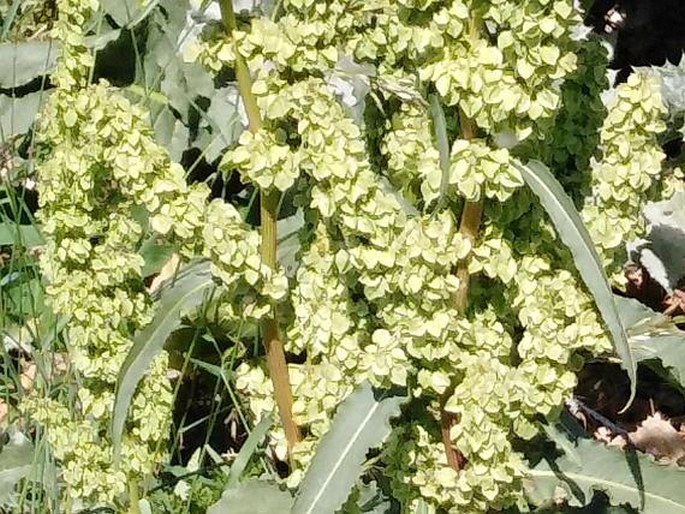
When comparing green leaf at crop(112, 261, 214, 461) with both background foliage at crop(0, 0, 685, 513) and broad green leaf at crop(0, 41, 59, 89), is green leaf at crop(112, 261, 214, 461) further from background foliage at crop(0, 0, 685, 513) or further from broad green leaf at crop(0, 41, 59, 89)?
broad green leaf at crop(0, 41, 59, 89)

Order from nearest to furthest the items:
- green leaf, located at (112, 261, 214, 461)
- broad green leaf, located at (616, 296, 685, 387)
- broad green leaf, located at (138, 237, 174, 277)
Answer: green leaf, located at (112, 261, 214, 461), broad green leaf, located at (616, 296, 685, 387), broad green leaf, located at (138, 237, 174, 277)

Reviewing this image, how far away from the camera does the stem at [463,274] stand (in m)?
1.77

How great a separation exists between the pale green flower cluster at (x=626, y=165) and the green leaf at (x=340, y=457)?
1.36 feet

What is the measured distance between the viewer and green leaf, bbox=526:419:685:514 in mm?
2150

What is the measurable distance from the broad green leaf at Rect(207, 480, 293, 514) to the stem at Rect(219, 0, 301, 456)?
19cm

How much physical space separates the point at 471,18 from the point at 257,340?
122 cm

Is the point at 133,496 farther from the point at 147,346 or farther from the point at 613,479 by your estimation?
the point at 613,479

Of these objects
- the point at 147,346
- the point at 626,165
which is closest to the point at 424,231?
Answer: the point at 626,165

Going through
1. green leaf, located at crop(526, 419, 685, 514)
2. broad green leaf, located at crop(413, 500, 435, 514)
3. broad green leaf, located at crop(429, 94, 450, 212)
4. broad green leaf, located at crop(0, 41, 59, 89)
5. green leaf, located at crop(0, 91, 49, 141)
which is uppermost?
broad green leaf, located at crop(429, 94, 450, 212)

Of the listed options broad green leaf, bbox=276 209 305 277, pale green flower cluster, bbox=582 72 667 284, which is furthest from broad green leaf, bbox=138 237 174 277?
pale green flower cluster, bbox=582 72 667 284

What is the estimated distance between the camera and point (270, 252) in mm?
1946

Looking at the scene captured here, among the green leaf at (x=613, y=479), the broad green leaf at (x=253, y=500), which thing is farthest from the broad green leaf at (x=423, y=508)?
the broad green leaf at (x=253, y=500)

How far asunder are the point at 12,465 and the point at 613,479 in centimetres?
117

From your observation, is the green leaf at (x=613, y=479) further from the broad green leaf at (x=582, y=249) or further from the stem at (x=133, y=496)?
the stem at (x=133, y=496)
